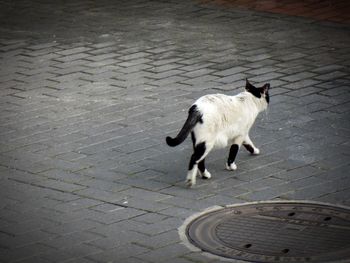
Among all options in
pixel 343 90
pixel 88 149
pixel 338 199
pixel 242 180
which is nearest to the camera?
pixel 338 199

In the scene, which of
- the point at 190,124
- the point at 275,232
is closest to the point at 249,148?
the point at 190,124

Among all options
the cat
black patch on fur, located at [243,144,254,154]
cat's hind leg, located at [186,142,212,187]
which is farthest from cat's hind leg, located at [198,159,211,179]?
black patch on fur, located at [243,144,254,154]

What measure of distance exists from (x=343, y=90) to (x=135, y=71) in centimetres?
286

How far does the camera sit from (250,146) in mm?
9125

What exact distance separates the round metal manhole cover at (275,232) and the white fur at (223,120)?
2.46 feet

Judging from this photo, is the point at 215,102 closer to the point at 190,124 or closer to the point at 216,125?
the point at 216,125

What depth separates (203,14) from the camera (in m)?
15.3

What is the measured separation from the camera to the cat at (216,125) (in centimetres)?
827

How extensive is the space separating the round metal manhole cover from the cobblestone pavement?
21 cm

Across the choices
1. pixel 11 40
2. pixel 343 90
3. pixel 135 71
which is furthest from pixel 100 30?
pixel 343 90

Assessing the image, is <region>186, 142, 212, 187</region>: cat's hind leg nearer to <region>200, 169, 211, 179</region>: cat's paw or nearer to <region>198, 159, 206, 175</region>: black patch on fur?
<region>198, 159, 206, 175</region>: black patch on fur

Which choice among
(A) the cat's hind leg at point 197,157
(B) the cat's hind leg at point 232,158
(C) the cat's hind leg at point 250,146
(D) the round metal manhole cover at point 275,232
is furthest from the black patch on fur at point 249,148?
(D) the round metal manhole cover at point 275,232

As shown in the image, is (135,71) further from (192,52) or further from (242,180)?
(242,180)

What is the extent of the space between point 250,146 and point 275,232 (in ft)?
6.03
